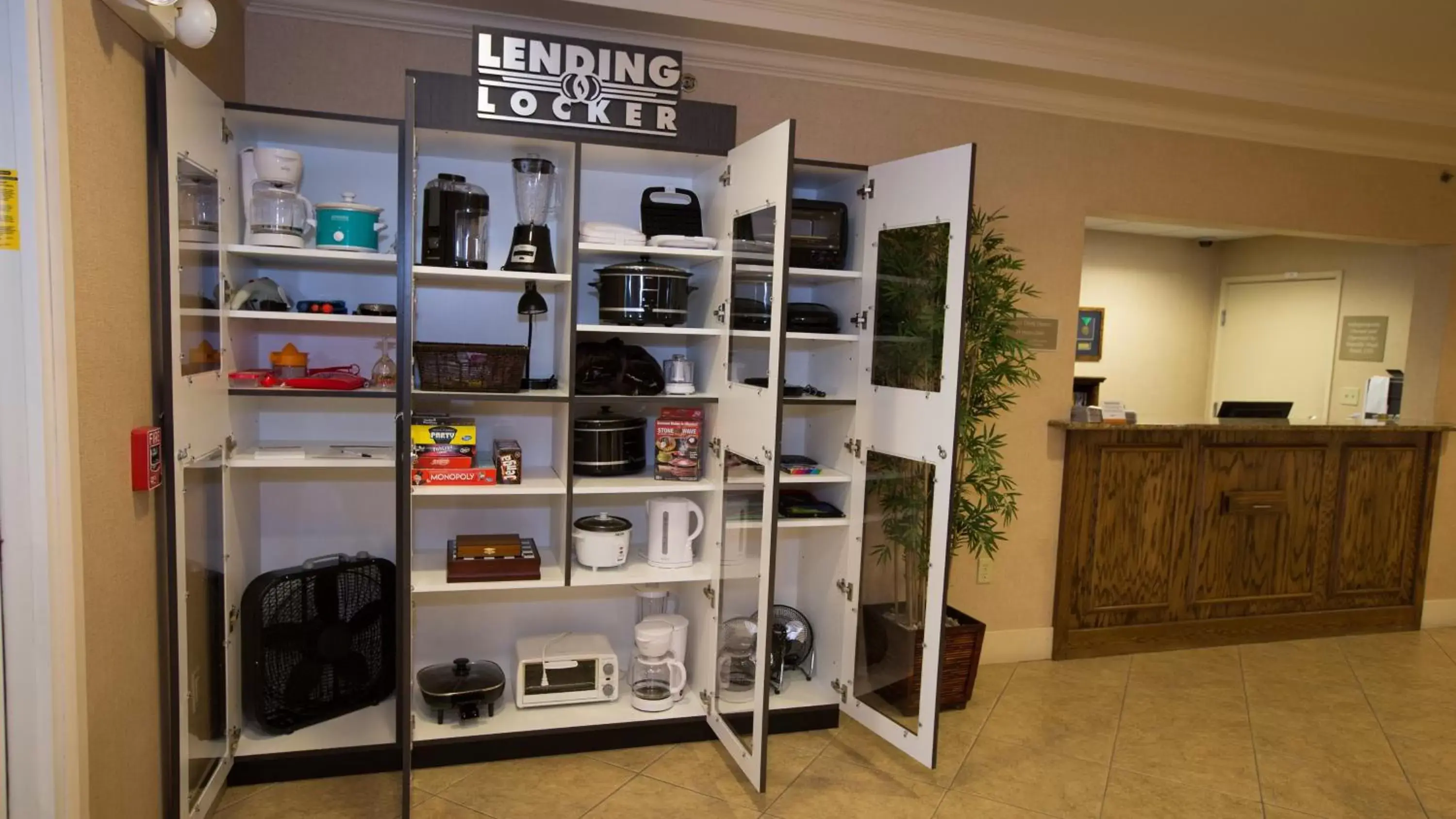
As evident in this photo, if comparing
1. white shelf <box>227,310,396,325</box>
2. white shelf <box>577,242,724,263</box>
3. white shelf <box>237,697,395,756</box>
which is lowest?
white shelf <box>237,697,395,756</box>

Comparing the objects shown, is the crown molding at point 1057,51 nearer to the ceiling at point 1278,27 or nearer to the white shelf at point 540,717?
the ceiling at point 1278,27

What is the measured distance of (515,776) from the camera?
2871 millimetres

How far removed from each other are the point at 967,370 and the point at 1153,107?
1.67 m

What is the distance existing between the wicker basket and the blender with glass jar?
3.45 feet

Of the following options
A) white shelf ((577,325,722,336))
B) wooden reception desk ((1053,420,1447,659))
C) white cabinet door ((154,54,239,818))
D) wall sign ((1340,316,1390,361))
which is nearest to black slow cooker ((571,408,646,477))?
white shelf ((577,325,722,336))

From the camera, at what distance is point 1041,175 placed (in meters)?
3.83

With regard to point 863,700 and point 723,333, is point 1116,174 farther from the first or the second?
point 863,700

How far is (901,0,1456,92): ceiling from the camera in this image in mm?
3039

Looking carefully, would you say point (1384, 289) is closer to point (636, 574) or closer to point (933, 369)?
point (933, 369)

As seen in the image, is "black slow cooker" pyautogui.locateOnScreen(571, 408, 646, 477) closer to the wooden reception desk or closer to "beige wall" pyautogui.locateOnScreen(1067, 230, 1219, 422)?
the wooden reception desk

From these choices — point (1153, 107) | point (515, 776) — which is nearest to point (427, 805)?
point (515, 776)

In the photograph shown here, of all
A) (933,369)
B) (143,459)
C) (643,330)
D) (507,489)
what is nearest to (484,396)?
(507,489)

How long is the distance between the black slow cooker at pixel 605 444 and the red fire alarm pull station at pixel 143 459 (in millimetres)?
1245

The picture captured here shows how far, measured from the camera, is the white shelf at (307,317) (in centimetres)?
259
